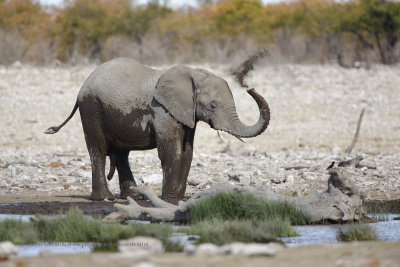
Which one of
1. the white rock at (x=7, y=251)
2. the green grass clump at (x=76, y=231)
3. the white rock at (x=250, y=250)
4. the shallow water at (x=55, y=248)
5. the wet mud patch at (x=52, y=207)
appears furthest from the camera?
the wet mud patch at (x=52, y=207)

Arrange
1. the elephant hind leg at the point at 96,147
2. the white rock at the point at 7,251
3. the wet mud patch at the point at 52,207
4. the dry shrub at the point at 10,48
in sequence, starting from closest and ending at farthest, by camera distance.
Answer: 1. the white rock at the point at 7,251
2. the wet mud patch at the point at 52,207
3. the elephant hind leg at the point at 96,147
4. the dry shrub at the point at 10,48

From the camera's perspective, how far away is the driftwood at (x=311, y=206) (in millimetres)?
9289

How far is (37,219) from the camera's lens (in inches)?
346

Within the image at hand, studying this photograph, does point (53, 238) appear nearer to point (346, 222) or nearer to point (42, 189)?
point (346, 222)

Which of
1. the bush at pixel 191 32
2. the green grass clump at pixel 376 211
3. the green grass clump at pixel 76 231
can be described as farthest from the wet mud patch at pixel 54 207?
the bush at pixel 191 32

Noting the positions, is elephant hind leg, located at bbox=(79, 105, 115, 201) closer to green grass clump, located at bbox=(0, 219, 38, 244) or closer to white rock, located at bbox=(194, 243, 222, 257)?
green grass clump, located at bbox=(0, 219, 38, 244)

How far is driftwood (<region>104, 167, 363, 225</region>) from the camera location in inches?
366

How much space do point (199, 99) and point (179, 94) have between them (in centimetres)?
27

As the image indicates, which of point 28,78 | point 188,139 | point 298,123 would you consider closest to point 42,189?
point 188,139

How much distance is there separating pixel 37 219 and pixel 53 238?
0.49 m

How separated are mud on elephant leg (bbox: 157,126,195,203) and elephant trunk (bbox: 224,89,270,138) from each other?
691 mm

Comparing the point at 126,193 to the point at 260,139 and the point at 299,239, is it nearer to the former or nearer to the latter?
the point at 299,239

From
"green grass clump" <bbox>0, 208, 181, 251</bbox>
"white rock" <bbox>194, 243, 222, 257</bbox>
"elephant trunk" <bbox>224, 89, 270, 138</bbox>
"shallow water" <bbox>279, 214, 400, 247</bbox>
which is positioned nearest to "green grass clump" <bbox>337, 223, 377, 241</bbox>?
"shallow water" <bbox>279, 214, 400, 247</bbox>

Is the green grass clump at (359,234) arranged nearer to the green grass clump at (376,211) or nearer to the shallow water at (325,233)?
the shallow water at (325,233)
